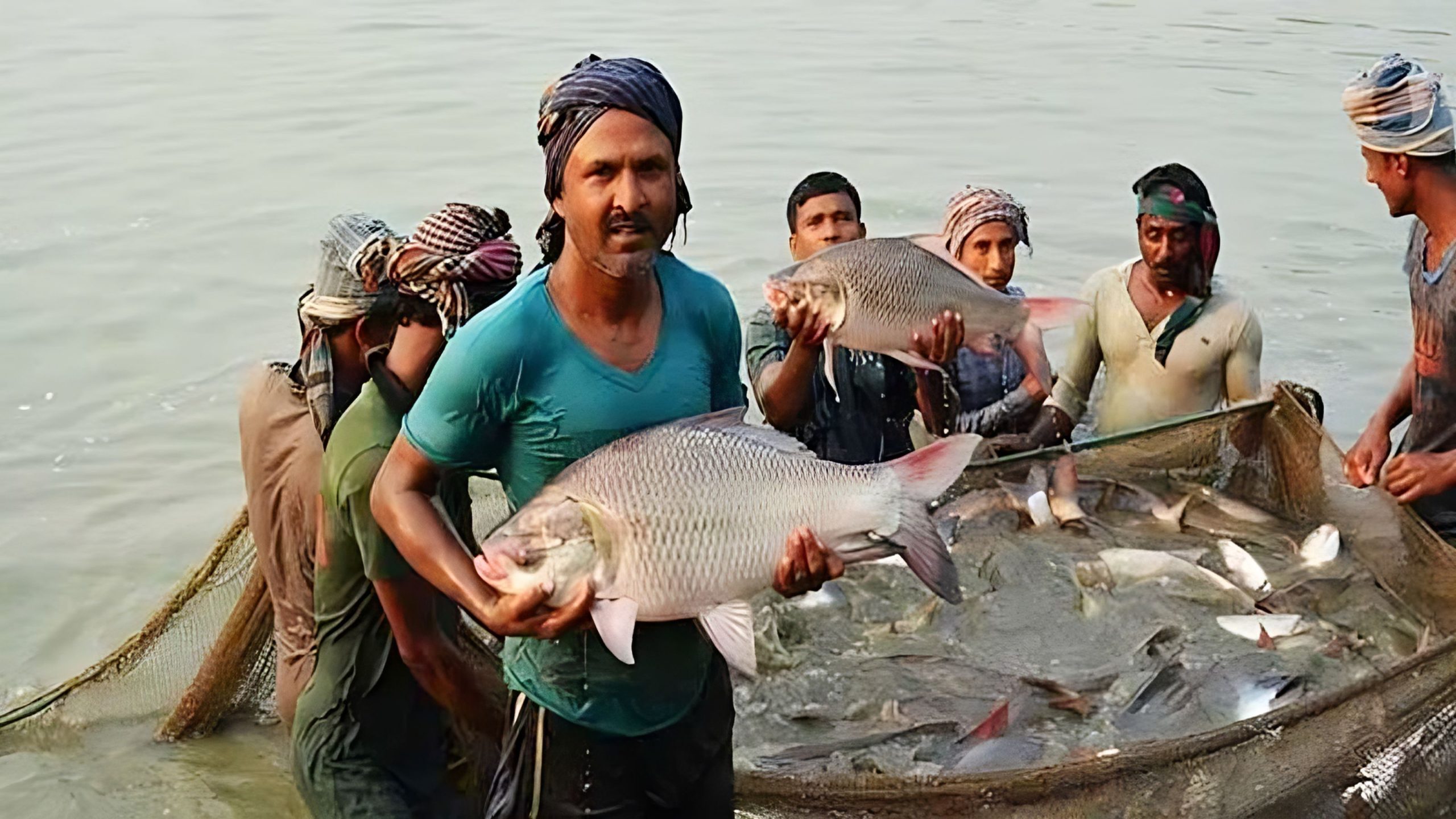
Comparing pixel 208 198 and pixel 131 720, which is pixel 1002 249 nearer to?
pixel 131 720

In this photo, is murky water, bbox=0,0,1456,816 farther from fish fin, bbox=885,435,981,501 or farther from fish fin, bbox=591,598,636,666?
fish fin, bbox=885,435,981,501

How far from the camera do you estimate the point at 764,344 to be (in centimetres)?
585

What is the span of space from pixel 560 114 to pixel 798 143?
1294 cm

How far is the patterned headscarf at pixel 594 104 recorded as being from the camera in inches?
108

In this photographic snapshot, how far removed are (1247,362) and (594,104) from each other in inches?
176

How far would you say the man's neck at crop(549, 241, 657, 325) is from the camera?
2.76 m

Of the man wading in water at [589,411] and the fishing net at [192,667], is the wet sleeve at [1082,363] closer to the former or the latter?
the fishing net at [192,667]

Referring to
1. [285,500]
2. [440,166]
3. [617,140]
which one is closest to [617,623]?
[617,140]

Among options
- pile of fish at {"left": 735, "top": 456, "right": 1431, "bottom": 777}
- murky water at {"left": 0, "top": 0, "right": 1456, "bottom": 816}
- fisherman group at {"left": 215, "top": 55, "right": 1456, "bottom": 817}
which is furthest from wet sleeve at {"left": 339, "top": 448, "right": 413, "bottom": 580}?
murky water at {"left": 0, "top": 0, "right": 1456, "bottom": 816}

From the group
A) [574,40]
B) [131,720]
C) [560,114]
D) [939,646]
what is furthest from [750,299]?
[574,40]

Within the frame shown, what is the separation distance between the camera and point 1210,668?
17.1 ft

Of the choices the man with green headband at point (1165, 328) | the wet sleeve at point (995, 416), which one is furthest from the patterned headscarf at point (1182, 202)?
the wet sleeve at point (995, 416)

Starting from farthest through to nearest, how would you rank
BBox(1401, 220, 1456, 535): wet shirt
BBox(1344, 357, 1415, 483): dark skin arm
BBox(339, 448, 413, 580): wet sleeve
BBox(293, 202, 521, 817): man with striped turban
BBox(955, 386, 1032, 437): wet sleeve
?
1. BBox(955, 386, 1032, 437): wet sleeve
2. BBox(1344, 357, 1415, 483): dark skin arm
3. BBox(1401, 220, 1456, 535): wet shirt
4. BBox(293, 202, 521, 817): man with striped turban
5. BBox(339, 448, 413, 580): wet sleeve

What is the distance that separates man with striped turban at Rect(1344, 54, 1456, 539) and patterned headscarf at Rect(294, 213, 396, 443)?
318 cm
